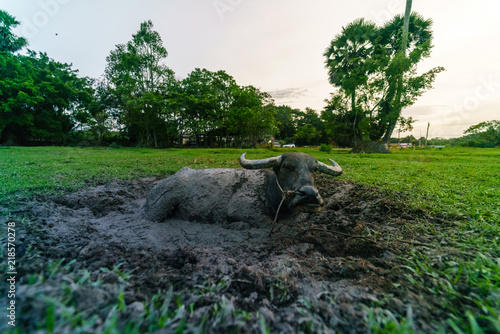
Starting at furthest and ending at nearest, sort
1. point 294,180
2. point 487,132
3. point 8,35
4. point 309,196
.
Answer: point 487,132 < point 8,35 < point 294,180 < point 309,196

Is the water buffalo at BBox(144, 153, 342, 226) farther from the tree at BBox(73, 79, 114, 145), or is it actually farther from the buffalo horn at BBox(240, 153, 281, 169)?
the tree at BBox(73, 79, 114, 145)

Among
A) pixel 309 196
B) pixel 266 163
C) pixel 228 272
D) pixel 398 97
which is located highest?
pixel 398 97

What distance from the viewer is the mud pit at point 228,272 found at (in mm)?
945

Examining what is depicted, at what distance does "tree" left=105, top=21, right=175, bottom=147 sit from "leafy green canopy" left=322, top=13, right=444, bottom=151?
20.3 meters

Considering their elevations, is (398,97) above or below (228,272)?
above

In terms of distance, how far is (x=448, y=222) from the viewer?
2.24 m

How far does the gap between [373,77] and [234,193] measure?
21158mm

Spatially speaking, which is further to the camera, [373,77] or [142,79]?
[142,79]

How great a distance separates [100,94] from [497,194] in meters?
37.6

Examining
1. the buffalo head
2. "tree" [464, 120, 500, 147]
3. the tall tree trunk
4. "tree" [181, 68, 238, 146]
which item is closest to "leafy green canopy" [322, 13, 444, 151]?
the tall tree trunk

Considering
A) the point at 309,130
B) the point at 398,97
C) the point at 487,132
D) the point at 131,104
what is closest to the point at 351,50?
the point at 398,97

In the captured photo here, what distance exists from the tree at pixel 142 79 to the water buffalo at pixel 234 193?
21905 mm

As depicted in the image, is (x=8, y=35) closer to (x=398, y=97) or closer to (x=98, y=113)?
(x=98, y=113)

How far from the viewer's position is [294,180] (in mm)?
3070
